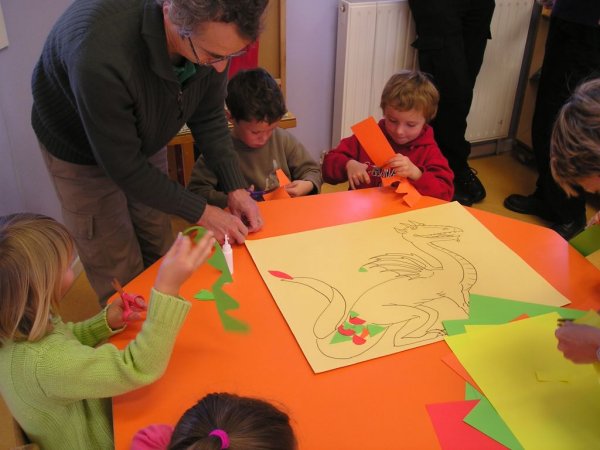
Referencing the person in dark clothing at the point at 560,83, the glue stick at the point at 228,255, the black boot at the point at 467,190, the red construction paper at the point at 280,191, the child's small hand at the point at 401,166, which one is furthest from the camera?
the black boot at the point at 467,190

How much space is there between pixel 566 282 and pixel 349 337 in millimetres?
521

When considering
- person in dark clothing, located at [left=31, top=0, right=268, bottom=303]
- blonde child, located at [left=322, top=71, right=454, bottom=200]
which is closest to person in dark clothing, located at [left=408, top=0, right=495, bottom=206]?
blonde child, located at [left=322, top=71, right=454, bottom=200]

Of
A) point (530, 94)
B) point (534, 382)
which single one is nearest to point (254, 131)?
point (534, 382)

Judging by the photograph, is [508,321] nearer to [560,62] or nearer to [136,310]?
[136,310]

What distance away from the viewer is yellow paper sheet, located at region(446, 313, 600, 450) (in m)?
0.83

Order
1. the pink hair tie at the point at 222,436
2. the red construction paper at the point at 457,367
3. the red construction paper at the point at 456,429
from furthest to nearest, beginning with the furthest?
the red construction paper at the point at 457,367, the red construction paper at the point at 456,429, the pink hair tie at the point at 222,436

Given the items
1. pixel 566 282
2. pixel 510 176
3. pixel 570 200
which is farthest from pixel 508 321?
pixel 510 176

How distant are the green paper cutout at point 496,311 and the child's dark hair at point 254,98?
901mm

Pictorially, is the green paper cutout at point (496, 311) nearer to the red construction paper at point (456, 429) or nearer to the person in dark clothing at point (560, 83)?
the red construction paper at point (456, 429)

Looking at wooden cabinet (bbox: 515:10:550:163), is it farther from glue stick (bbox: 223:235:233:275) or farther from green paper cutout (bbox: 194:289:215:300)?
green paper cutout (bbox: 194:289:215:300)

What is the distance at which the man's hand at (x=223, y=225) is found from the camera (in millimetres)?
1269

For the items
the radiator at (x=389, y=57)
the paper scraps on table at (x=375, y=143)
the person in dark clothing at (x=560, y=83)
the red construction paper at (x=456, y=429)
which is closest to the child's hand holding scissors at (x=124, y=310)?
the red construction paper at (x=456, y=429)

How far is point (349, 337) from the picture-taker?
1.00 meters

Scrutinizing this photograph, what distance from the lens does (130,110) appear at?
3.82 ft
